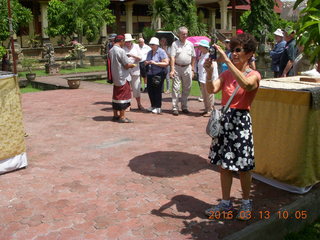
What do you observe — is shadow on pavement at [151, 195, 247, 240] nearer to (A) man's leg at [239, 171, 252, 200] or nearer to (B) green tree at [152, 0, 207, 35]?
(A) man's leg at [239, 171, 252, 200]

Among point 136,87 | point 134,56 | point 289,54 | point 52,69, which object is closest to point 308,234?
point 289,54

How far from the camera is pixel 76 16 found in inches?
960

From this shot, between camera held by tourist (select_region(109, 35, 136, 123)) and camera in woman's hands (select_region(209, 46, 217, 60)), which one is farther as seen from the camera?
camera held by tourist (select_region(109, 35, 136, 123))

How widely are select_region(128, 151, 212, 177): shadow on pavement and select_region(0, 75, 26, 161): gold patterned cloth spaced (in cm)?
157

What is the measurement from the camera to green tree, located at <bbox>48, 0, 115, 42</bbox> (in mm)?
24281

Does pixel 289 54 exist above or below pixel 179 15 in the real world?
below

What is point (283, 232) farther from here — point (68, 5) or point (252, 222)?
point (68, 5)

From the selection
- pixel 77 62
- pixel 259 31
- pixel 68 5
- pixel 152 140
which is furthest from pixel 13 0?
pixel 259 31

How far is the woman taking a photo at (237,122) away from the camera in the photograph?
3562mm

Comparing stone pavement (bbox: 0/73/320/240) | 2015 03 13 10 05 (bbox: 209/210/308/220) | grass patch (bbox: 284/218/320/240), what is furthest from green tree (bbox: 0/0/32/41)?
grass patch (bbox: 284/218/320/240)

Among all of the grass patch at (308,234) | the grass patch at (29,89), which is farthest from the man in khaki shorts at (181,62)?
the grass patch at (29,89)

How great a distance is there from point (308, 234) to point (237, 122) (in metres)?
1.35

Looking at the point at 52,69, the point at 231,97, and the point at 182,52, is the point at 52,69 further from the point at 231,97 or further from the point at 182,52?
the point at 231,97

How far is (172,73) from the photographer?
333 inches
